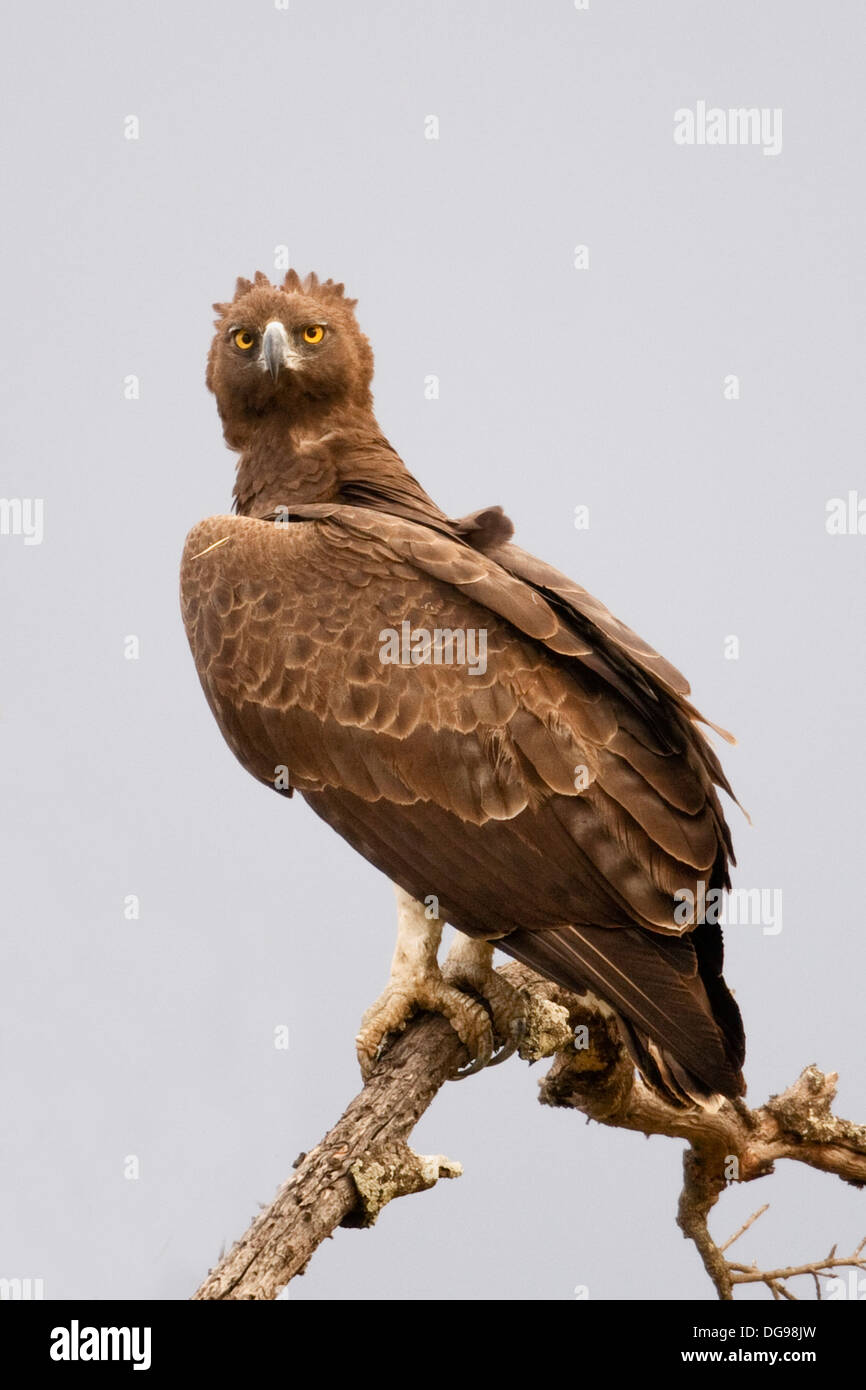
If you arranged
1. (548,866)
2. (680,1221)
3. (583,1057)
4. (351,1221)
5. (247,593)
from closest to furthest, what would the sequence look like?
1. (351,1221)
2. (548,866)
3. (247,593)
4. (583,1057)
5. (680,1221)

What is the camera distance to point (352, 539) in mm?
5809

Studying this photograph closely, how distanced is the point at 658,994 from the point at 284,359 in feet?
10.1

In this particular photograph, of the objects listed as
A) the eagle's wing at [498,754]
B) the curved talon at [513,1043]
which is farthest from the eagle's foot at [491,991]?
the eagle's wing at [498,754]

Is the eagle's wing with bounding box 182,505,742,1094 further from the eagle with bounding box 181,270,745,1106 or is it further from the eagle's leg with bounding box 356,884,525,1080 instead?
the eagle's leg with bounding box 356,884,525,1080

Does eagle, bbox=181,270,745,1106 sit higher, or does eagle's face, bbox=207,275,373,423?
eagle's face, bbox=207,275,373,423

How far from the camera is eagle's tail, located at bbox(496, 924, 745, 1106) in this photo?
5172 millimetres

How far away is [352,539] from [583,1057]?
224 cm

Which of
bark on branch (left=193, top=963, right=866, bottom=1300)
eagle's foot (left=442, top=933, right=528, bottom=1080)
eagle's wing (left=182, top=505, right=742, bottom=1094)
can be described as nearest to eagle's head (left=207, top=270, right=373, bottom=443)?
eagle's wing (left=182, top=505, right=742, bottom=1094)

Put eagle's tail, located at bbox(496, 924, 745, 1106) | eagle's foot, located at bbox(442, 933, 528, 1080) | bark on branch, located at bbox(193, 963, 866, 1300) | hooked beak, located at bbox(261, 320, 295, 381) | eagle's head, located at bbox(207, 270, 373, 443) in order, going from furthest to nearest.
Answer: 1. eagle's head, located at bbox(207, 270, 373, 443)
2. hooked beak, located at bbox(261, 320, 295, 381)
3. eagle's foot, located at bbox(442, 933, 528, 1080)
4. eagle's tail, located at bbox(496, 924, 745, 1106)
5. bark on branch, located at bbox(193, 963, 866, 1300)

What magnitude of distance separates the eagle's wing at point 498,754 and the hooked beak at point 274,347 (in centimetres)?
103

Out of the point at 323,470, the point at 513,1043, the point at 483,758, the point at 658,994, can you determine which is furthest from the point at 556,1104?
the point at 323,470

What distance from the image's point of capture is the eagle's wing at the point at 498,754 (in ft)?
17.3
